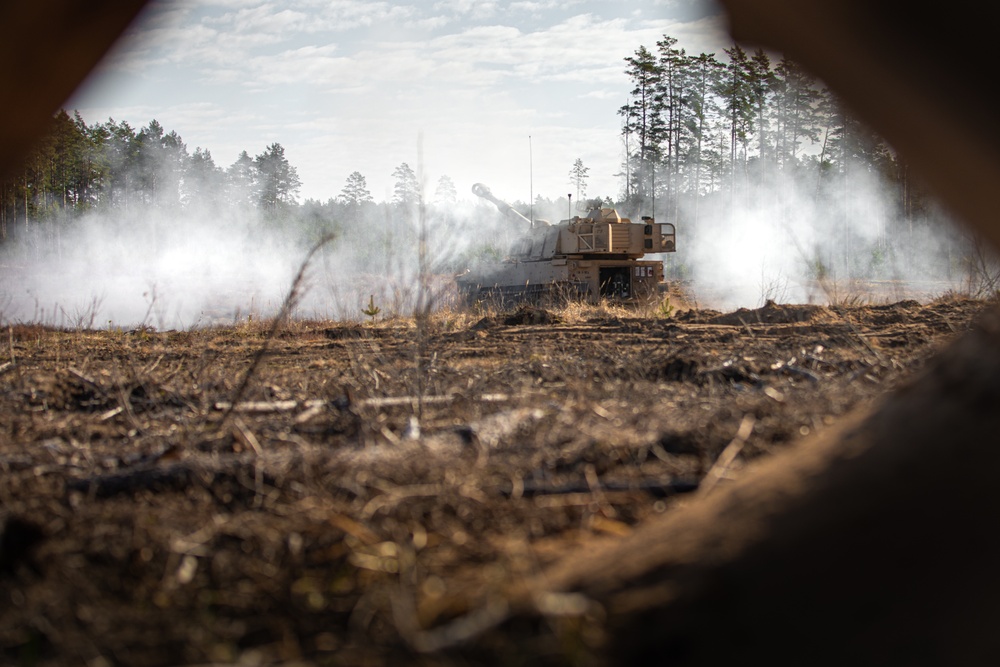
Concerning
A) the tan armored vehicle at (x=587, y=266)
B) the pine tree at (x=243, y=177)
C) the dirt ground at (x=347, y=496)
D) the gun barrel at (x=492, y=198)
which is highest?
the pine tree at (x=243, y=177)

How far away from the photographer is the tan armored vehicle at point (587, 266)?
18.5 m

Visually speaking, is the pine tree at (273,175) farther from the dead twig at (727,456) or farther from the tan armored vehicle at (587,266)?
the dead twig at (727,456)

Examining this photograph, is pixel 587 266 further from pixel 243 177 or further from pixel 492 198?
pixel 243 177

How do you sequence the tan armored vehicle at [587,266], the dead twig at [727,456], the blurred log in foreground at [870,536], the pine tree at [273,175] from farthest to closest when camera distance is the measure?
1. the pine tree at [273,175]
2. the tan armored vehicle at [587,266]
3. the dead twig at [727,456]
4. the blurred log in foreground at [870,536]

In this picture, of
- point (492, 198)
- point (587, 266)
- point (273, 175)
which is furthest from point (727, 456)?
point (273, 175)

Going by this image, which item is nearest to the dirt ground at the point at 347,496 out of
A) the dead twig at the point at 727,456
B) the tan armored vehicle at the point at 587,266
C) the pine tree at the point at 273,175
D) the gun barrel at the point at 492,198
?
the dead twig at the point at 727,456

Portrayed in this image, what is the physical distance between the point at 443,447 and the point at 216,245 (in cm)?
3370

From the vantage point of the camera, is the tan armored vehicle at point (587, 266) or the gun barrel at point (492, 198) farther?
the gun barrel at point (492, 198)

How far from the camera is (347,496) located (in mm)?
2723

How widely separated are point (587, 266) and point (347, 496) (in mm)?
16156

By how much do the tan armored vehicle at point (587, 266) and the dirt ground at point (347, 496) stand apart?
42.4 ft

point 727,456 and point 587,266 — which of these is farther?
point 587,266

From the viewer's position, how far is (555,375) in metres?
5.62

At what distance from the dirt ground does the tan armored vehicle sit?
509 inches
